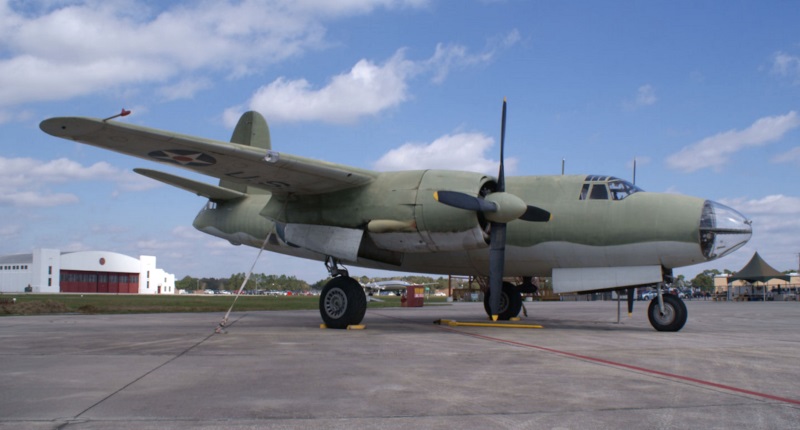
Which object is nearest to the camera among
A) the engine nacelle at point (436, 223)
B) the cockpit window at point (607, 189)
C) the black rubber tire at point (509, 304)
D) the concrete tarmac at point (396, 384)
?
the concrete tarmac at point (396, 384)

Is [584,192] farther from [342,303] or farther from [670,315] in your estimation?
[342,303]

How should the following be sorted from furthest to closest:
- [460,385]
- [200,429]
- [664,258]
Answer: [664,258]
[460,385]
[200,429]

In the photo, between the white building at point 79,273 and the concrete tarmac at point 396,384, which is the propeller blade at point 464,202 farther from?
the white building at point 79,273

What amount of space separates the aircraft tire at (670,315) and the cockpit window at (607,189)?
8.47 feet

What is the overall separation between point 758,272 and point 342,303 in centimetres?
5402

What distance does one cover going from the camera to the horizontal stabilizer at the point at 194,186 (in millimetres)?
15266

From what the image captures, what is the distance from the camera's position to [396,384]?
6.18m

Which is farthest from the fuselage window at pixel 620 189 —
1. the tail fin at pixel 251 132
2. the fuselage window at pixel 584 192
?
the tail fin at pixel 251 132

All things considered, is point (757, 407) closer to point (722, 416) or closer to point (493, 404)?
point (722, 416)

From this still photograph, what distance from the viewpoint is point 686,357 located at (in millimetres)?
8453

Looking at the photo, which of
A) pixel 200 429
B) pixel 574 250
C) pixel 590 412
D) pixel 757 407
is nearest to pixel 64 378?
pixel 200 429

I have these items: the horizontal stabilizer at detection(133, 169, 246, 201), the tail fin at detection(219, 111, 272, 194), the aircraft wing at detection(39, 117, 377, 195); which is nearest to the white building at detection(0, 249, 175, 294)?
the tail fin at detection(219, 111, 272, 194)

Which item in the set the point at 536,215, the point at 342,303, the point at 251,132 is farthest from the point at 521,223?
the point at 251,132

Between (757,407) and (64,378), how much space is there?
273 inches
